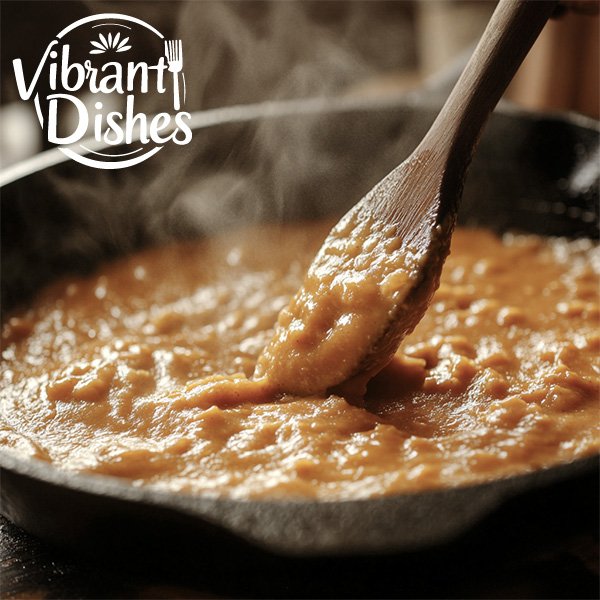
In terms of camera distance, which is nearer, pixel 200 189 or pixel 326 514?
pixel 326 514

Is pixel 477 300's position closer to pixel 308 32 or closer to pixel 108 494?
pixel 108 494

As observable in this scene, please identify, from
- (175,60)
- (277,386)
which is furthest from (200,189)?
(277,386)

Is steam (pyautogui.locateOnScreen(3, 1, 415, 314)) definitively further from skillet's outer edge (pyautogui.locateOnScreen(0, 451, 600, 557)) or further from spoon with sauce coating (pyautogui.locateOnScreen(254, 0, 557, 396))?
skillet's outer edge (pyautogui.locateOnScreen(0, 451, 600, 557))

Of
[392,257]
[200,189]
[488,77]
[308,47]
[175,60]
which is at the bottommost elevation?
[392,257]

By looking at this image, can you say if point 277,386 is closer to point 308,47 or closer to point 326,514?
point 326,514

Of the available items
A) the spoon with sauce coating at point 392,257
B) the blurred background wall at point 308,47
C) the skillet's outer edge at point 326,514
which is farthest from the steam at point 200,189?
the skillet's outer edge at point 326,514

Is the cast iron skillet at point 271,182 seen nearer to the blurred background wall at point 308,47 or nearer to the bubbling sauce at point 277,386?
the bubbling sauce at point 277,386
